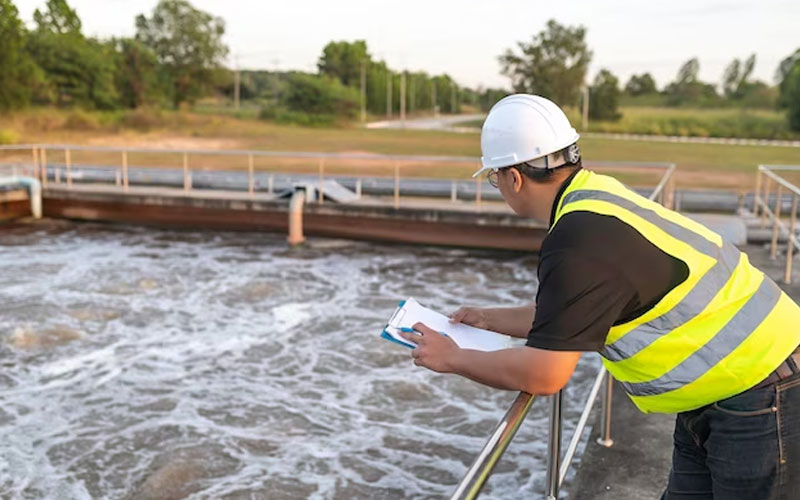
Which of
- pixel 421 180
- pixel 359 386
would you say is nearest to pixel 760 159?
pixel 421 180

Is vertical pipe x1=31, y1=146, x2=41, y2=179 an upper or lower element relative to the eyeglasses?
lower

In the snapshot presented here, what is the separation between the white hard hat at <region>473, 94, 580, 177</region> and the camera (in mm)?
1513

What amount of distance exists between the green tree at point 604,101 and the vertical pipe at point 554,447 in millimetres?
61160

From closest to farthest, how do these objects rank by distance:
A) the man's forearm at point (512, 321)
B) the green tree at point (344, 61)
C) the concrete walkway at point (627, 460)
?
the man's forearm at point (512, 321)
the concrete walkway at point (627, 460)
the green tree at point (344, 61)

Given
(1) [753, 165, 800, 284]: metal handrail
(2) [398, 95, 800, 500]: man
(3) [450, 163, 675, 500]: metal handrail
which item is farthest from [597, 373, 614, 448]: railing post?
(1) [753, 165, 800, 284]: metal handrail

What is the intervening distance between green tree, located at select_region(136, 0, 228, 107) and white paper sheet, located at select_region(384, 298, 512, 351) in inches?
2472

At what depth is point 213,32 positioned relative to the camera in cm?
6425

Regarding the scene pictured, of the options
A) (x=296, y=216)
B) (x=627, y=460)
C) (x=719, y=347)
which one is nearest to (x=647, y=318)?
(x=719, y=347)

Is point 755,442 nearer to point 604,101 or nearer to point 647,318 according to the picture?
point 647,318

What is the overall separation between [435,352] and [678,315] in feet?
1.60

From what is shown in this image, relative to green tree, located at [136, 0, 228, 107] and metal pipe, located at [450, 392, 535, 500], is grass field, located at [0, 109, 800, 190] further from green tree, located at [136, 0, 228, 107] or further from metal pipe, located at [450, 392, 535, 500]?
metal pipe, located at [450, 392, 535, 500]

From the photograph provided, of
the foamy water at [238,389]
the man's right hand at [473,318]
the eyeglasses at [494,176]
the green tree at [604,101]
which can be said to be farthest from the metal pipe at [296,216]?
the green tree at [604,101]

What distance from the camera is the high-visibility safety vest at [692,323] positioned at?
1.43 metres

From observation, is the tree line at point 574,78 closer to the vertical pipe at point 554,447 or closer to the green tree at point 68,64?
the green tree at point 68,64
